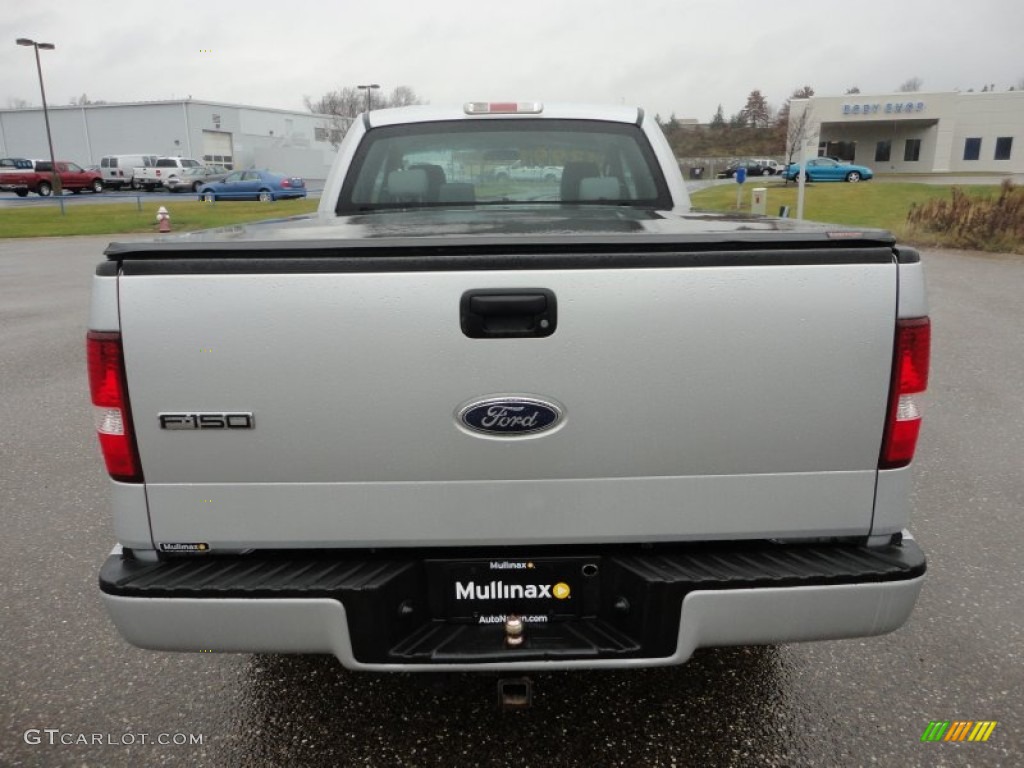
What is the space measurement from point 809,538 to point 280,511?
141 cm

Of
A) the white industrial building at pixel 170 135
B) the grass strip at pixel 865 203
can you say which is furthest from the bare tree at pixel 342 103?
the grass strip at pixel 865 203

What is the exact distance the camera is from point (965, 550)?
12.9 feet

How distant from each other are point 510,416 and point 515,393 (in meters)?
0.06

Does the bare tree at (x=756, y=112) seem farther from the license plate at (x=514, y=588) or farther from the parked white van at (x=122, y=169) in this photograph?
the license plate at (x=514, y=588)

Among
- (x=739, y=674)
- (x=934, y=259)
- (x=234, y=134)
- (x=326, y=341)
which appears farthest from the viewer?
(x=234, y=134)

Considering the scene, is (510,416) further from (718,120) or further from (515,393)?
(718,120)

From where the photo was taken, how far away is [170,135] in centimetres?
6500

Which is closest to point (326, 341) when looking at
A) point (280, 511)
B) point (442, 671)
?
point (280, 511)

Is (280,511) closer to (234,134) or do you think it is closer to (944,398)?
(944,398)

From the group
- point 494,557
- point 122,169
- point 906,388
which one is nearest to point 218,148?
point 122,169

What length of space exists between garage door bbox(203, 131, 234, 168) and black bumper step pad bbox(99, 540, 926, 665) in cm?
7028

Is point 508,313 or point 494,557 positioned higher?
point 508,313

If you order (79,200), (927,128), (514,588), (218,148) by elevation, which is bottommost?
(79,200)

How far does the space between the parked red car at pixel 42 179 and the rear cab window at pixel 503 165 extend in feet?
150
